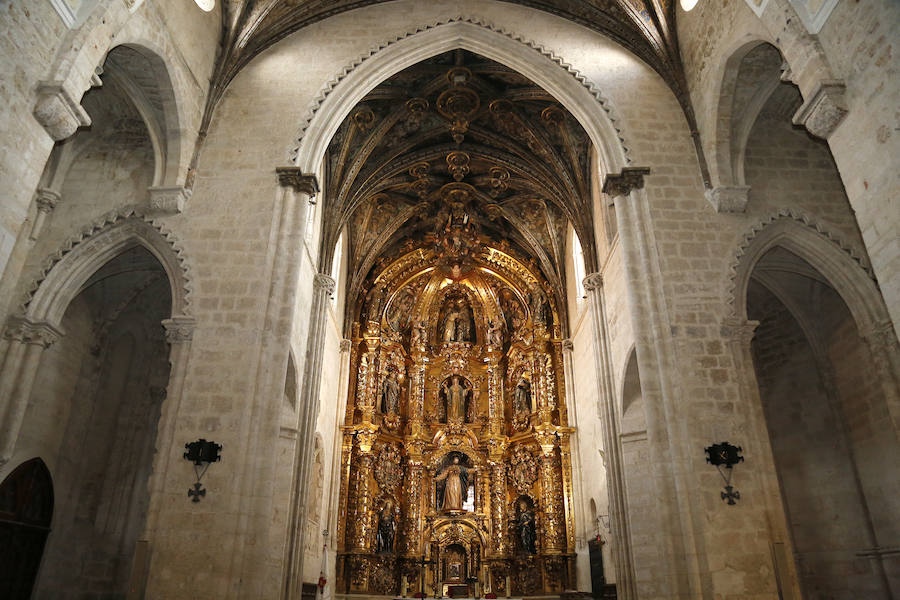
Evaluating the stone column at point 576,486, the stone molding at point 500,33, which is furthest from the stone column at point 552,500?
the stone molding at point 500,33

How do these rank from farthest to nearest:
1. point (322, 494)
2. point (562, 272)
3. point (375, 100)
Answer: point (562, 272), point (322, 494), point (375, 100)

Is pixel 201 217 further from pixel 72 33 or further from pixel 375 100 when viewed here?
pixel 375 100

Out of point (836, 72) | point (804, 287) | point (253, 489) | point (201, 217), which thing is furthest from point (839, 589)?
point (201, 217)

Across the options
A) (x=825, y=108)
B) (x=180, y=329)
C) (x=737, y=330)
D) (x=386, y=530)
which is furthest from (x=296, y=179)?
(x=386, y=530)

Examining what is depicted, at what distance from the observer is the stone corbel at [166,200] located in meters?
11.0

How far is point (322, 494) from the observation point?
54.5ft

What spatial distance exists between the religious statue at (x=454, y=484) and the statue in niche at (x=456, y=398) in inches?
50.8

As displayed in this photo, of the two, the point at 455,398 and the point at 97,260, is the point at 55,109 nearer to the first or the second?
the point at 97,260

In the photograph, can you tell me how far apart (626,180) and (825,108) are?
4.62 metres

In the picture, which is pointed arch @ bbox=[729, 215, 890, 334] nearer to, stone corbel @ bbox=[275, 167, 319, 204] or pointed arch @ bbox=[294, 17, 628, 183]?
pointed arch @ bbox=[294, 17, 628, 183]

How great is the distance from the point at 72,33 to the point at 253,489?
6052 millimetres

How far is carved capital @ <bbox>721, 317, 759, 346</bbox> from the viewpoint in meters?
10.3

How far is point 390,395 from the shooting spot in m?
21.0

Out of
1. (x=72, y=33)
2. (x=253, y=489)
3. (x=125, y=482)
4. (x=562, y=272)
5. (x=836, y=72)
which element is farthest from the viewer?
(x=562, y=272)
